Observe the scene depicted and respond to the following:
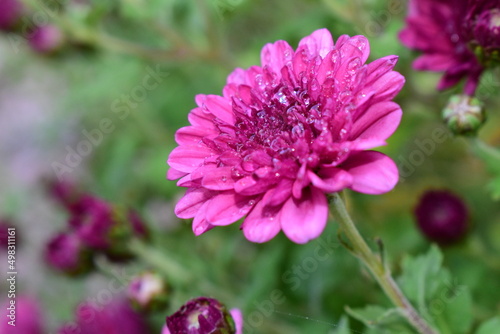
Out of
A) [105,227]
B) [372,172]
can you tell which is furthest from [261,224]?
[105,227]

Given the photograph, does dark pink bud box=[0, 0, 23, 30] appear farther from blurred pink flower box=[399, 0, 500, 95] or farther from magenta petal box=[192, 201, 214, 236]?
magenta petal box=[192, 201, 214, 236]

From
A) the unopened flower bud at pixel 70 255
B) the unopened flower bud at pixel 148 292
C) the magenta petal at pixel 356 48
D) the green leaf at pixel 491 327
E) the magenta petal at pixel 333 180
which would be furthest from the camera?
the unopened flower bud at pixel 70 255

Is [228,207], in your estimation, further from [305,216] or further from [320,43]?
[320,43]

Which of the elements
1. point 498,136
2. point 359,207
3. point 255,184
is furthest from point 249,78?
point 498,136

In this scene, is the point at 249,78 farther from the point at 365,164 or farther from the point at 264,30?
the point at 264,30

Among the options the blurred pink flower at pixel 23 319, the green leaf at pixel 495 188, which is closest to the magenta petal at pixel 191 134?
the green leaf at pixel 495 188

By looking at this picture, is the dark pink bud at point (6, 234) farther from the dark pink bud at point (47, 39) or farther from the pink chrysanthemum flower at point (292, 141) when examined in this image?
the pink chrysanthemum flower at point (292, 141)
